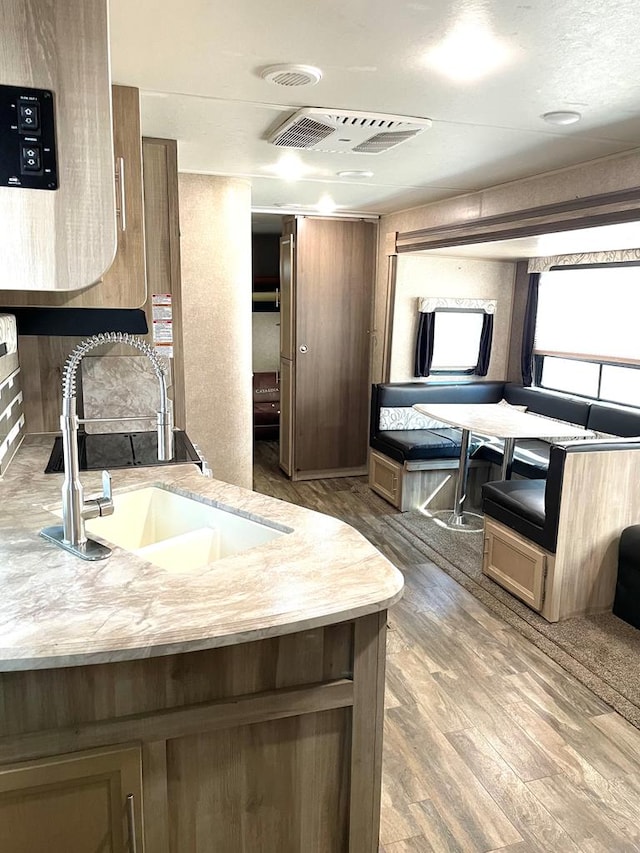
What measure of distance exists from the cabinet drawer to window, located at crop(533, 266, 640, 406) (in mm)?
1708

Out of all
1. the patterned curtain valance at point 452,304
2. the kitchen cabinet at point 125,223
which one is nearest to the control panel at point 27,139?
the kitchen cabinet at point 125,223

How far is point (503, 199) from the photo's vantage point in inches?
150

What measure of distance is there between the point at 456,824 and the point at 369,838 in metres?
0.61

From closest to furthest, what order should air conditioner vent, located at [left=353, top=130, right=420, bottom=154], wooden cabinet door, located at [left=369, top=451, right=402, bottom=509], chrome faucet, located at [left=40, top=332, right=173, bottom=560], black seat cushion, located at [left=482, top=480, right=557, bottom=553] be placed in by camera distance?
chrome faucet, located at [left=40, top=332, right=173, bottom=560]
air conditioner vent, located at [left=353, top=130, right=420, bottom=154]
black seat cushion, located at [left=482, top=480, right=557, bottom=553]
wooden cabinet door, located at [left=369, top=451, right=402, bottom=509]

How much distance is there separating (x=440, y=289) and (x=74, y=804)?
4.95 meters

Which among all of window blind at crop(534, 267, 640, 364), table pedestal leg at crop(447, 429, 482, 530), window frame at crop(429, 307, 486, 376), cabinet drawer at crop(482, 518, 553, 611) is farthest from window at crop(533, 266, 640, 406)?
cabinet drawer at crop(482, 518, 553, 611)

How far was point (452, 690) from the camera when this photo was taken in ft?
8.57

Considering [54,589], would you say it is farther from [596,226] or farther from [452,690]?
[596,226]

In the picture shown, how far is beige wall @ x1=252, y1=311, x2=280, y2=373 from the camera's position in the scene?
7.31m

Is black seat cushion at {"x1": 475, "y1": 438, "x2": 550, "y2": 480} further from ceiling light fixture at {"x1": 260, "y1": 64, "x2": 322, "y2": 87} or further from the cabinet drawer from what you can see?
ceiling light fixture at {"x1": 260, "y1": 64, "x2": 322, "y2": 87}

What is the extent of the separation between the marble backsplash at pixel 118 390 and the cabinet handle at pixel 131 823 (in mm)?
1988

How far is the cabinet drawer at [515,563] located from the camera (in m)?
3.20

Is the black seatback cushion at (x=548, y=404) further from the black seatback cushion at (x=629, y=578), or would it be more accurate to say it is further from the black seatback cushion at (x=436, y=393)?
the black seatback cushion at (x=629, y=578)

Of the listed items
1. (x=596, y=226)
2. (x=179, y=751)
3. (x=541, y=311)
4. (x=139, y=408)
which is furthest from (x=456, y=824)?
(x=541, y=311)
